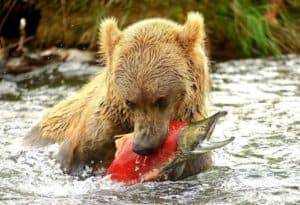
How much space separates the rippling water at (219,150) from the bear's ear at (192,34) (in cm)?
91

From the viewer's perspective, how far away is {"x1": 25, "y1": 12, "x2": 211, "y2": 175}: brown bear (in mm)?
5414

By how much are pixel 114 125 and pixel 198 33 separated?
2.68 ft

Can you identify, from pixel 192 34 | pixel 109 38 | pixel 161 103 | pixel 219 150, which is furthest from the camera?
pixel 219 150

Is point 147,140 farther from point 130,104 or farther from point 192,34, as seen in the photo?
point 192,34

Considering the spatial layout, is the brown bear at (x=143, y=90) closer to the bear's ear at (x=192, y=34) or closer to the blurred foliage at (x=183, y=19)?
the bear's ear at (x=192, y=34)

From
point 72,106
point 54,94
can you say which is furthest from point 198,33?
point 54,94

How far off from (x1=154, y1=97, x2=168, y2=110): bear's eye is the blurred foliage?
548 cm

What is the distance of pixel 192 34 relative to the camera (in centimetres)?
579

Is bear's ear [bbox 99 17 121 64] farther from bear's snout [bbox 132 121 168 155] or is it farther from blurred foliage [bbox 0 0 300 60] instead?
blurred foliage [bbox 0 0 300 60]

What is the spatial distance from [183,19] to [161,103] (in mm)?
5544

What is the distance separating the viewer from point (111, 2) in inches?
438

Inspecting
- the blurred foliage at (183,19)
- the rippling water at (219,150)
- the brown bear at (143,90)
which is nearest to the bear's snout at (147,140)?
the brown bear at (143,90)

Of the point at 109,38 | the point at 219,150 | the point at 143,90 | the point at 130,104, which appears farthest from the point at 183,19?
the point at 143,90

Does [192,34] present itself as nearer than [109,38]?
Yes
